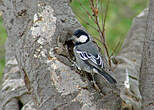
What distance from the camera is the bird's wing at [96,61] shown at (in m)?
2.85

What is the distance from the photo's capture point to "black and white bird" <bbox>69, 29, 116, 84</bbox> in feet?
9.89

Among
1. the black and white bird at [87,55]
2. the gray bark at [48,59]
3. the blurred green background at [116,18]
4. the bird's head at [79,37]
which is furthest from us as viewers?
the blurred green background at [116,18]

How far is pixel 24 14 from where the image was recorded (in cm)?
319

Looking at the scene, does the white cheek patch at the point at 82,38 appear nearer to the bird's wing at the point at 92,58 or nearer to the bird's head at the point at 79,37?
the bird's head at the point at 79,37

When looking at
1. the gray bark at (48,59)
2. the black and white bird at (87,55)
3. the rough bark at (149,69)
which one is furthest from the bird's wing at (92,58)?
the rough bark at (149,69)

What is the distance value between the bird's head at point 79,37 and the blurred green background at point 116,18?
291cm

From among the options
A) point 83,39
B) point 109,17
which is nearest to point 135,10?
point 109,17

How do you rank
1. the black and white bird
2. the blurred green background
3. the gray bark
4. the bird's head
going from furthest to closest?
1. the blurred green background
2. the bird's head
3. the black and white bird
4. the gray bark

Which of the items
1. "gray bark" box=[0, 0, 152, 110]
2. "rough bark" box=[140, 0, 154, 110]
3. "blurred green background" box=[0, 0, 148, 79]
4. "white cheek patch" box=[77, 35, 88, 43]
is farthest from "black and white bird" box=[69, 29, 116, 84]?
"blurred green background" box=[0, 0, 148, 79]

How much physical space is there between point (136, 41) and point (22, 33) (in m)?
2.26

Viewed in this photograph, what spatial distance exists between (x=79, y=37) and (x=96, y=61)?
271mm

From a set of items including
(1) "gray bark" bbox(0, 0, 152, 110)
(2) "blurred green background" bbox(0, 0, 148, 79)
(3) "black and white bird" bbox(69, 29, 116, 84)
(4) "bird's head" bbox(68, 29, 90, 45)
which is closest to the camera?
(1) "gray bark" bbox(0, 0, 152, 110)

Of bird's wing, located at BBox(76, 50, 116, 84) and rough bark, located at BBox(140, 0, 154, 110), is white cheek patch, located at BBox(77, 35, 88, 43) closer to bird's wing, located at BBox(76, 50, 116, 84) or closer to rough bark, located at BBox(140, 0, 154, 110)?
bird's wing, located at BBox(76, 50, 116, 84)

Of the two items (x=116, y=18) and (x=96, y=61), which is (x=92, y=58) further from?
(x=116, y=18)
